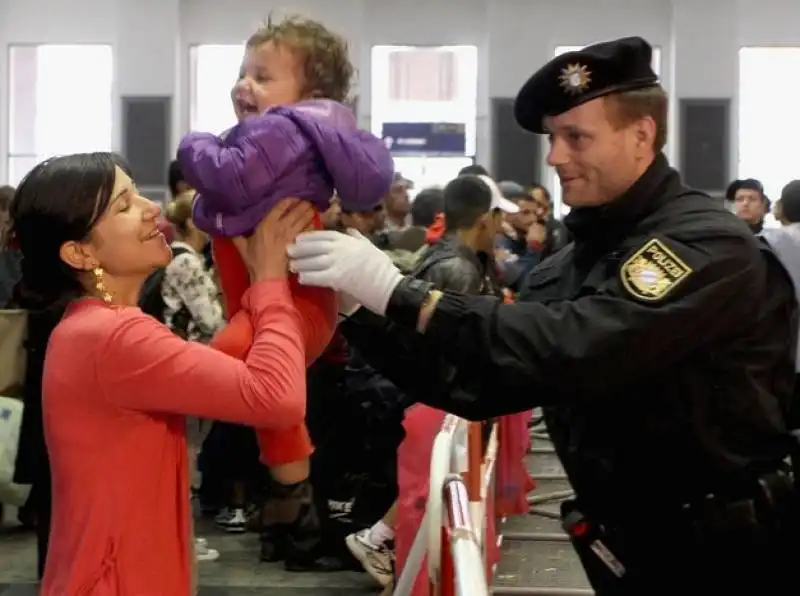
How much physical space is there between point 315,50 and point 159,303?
2.81 metres

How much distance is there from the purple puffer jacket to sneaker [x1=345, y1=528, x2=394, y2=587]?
2899mm

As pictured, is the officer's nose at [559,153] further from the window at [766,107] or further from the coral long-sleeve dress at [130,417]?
the window at [766,107]

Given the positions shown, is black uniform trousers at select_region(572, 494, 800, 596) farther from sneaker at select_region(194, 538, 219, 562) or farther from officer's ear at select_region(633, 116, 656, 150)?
sneaker at select_region(194, 538, 219, 562)

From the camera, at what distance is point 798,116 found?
1427cm

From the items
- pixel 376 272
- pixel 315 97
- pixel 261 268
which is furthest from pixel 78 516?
pixel 315 97

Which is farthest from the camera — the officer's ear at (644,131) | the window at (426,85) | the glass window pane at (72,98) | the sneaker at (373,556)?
the glass window pane at (72,98)

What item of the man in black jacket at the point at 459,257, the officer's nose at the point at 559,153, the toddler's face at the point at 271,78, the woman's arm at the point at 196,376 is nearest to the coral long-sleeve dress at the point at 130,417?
the woman's arm at the point at 196,376

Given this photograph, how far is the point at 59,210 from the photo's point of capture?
2.05 metres

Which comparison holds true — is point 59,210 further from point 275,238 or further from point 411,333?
point 411,333

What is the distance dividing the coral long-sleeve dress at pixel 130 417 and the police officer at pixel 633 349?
0.69 ft

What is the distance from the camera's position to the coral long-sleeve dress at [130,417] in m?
1.93

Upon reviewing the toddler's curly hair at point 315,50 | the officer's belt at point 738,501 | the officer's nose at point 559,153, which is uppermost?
the toddler's curly hair at point 315,50

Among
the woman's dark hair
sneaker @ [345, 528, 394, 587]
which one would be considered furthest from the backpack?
the woman's dark hair

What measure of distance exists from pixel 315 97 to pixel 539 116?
0.43 m
